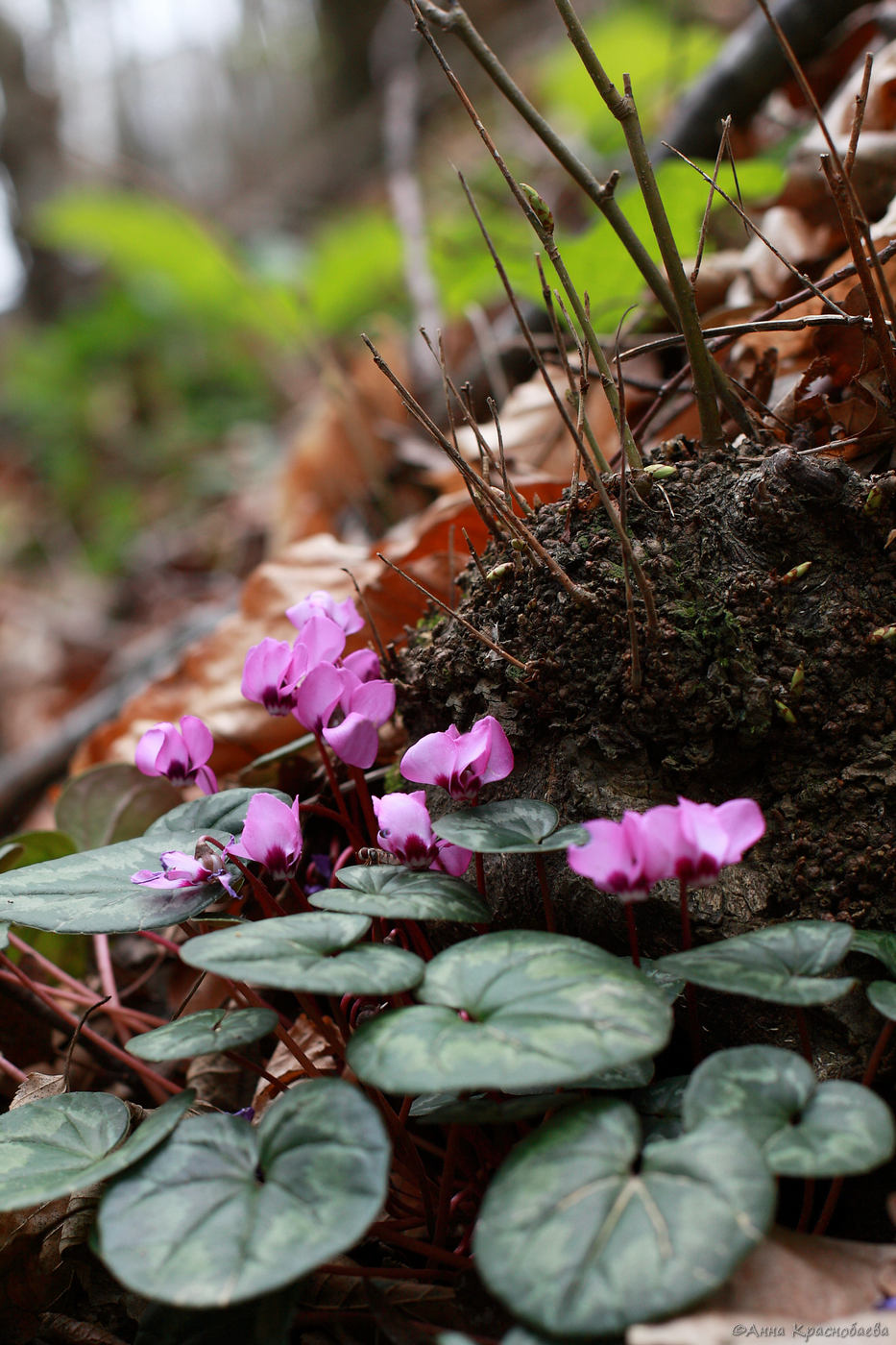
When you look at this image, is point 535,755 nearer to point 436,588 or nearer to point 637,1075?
point 637,1075

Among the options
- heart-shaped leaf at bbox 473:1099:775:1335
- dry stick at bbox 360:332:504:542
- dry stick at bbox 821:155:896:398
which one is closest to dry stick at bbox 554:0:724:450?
dry stick at bbox 821:155:896:398

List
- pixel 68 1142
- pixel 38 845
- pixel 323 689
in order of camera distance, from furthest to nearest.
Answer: pixel 38 845
pixel 323 689
pixel 68 1142

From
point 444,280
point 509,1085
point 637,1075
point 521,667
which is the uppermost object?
point 444,280

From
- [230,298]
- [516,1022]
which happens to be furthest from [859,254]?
[230,298]

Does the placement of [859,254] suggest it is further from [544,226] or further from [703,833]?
[703,833]

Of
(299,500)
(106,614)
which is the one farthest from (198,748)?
(106,614)
